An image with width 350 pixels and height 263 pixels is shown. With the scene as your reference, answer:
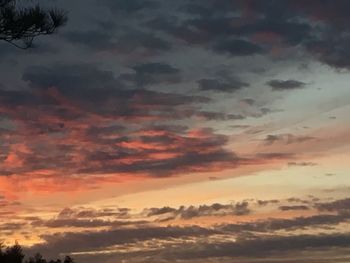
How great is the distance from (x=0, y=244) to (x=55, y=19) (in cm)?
674

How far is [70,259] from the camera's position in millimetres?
22078

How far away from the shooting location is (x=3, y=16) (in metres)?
16.5

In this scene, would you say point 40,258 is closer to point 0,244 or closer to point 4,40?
point 0,244

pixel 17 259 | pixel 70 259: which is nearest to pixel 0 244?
pixel 17 259

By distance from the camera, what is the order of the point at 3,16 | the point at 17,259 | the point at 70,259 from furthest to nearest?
the point at 70,259 → the point at 17,259 → the point at 3,16

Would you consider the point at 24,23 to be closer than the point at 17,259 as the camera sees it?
Yes

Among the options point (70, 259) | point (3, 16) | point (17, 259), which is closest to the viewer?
point (3, 16)

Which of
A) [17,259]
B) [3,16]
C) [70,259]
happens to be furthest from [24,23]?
[70,259]

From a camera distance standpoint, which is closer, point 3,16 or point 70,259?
point 3,16

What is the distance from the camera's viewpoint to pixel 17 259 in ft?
65.9

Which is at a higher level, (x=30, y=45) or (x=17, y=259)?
(x=30, y=45)

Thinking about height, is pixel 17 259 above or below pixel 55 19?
below

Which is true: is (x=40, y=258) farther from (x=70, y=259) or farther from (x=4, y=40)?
(x=4, y=40)

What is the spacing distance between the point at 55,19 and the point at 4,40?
1190 mm
